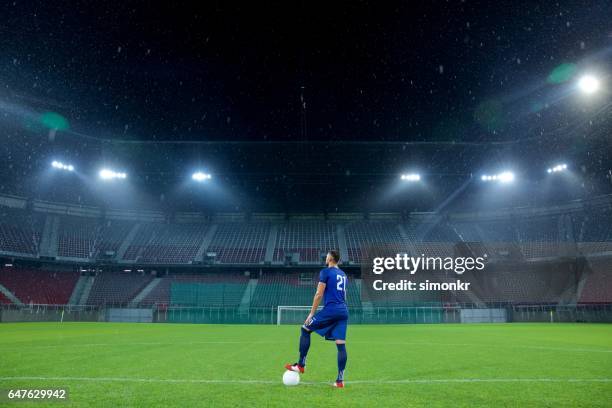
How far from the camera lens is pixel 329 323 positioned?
6.37 m

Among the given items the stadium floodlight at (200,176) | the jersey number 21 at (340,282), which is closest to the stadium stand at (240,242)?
the stadium floodlight at (200,176)

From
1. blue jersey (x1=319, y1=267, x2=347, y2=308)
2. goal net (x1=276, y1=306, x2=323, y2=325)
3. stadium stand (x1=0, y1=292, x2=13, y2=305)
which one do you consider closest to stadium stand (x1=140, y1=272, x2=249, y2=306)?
goal net (x1=276, y1=306, x2=323, y2=325)

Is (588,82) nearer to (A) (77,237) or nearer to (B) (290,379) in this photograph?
(B) (290,379)

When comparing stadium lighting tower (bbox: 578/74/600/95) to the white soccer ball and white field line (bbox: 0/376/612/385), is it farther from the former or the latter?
the white soccer ball

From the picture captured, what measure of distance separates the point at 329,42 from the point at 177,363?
1547 centimetres

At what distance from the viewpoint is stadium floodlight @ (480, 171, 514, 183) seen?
45.1 metres

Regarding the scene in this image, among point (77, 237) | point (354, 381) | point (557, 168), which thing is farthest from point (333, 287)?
point (77, 237)

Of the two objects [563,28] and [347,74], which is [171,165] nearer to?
[347,74]

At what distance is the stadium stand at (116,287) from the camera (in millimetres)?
42500

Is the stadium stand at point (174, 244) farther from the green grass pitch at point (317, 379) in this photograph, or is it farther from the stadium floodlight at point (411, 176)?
the green grass pitch at point (317, 379)

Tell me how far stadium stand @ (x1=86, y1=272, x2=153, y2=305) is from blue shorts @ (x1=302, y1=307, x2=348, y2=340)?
3983 centimetres

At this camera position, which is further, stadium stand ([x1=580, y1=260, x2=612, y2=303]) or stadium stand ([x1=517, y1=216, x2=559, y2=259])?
stadium stand ([x1=517, y1=216, x2=559, y2=259])

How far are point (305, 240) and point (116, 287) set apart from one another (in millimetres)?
21132

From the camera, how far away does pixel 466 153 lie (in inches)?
1545
